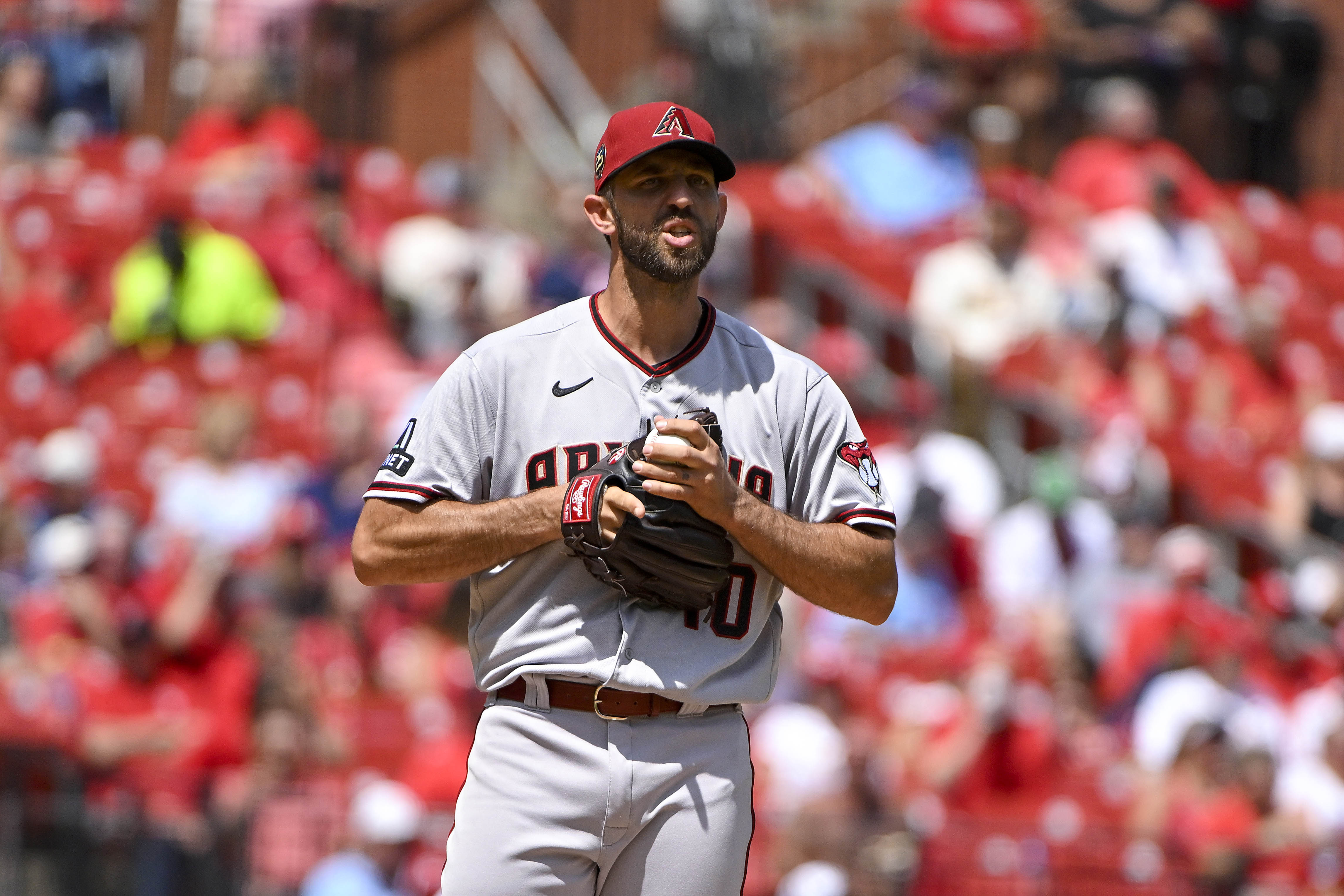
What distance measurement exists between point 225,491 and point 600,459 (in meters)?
5.70

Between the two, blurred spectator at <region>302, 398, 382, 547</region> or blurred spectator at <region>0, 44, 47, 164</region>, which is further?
blurred spectator at <region>0, 44, 47, 164</region>

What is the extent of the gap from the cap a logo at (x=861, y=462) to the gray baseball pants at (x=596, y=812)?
51 centimetres

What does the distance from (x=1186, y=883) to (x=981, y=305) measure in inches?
171

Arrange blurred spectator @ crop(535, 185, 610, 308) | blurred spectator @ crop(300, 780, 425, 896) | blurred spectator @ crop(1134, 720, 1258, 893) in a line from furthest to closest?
blurred spectator @ crop(535, 185, 610, 308) < blurred spectator @ crop(1134, 720, 1258, 893) < blurred spectator @ crop(300, 780, 425, 896)

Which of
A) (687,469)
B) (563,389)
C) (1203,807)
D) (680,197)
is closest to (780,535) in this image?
(687,469)

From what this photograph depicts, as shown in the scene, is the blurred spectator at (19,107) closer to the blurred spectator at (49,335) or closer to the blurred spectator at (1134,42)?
the blurred spectator at (49,335)

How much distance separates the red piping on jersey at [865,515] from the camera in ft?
9.82

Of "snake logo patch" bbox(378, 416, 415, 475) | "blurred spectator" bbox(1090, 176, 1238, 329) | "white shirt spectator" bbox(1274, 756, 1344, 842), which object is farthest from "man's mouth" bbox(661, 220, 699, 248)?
"blurred spectator" bbox(1090, 176, 1238, 329)

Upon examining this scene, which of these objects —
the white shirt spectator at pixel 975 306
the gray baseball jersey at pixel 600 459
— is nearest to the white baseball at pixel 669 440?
the gray baseball jersey at pixel 600 459

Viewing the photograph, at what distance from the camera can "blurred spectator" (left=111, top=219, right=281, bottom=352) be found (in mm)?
9445

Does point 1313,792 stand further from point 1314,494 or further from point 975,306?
point 975,306

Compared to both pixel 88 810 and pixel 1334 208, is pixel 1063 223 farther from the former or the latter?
pixel 88 810

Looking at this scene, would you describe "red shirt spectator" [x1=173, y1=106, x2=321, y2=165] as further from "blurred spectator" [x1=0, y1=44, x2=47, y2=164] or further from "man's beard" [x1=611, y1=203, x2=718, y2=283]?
"man's beard" [x1=611, y1=203, x2=718, y2=283]

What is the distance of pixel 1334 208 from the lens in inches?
536
